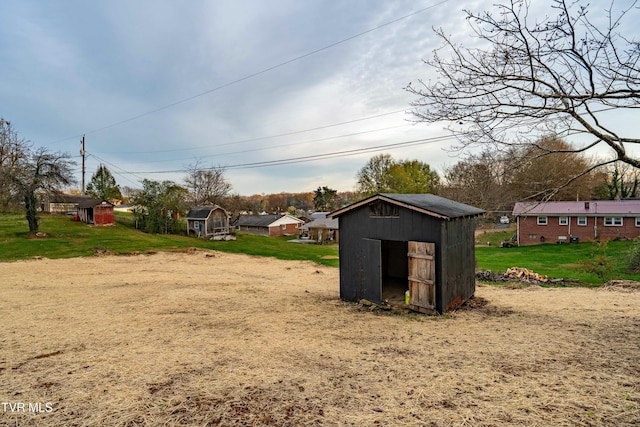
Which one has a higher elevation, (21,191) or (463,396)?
(21,191)

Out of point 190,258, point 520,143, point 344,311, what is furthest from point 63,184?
point 520,143

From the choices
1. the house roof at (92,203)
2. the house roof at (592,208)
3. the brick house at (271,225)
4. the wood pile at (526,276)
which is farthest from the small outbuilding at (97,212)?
the house roof at (592,208)

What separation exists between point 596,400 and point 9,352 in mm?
9738

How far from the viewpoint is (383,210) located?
1019cm

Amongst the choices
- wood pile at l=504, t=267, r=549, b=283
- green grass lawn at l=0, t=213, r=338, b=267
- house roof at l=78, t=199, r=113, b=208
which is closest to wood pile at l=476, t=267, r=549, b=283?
wood pile at l=504, t=267, r=549, b=283

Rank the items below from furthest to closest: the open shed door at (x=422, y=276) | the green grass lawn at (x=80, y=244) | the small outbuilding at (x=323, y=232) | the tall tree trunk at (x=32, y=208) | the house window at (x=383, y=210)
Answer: the small outbuilding at (x=323, y=232)
the tall tree trunk at (x=32, y=208)
the green grass lawn at (x=80, y=244)
the house window at (x=383, y=210)
the open shed door at (x=422, y=276)

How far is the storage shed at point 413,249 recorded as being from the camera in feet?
30.3

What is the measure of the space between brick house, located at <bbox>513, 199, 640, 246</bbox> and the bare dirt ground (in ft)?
83.3

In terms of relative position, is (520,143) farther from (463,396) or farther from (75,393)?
(75,393)

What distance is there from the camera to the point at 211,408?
427 centimetres

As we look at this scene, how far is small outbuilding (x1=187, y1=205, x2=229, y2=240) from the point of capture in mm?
38562

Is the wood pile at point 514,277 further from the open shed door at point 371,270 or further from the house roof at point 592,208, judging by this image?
the house roof at point 592,208

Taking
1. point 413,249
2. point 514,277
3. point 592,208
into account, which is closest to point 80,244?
point 413,249

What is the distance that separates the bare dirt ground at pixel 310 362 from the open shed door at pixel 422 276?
56cm
